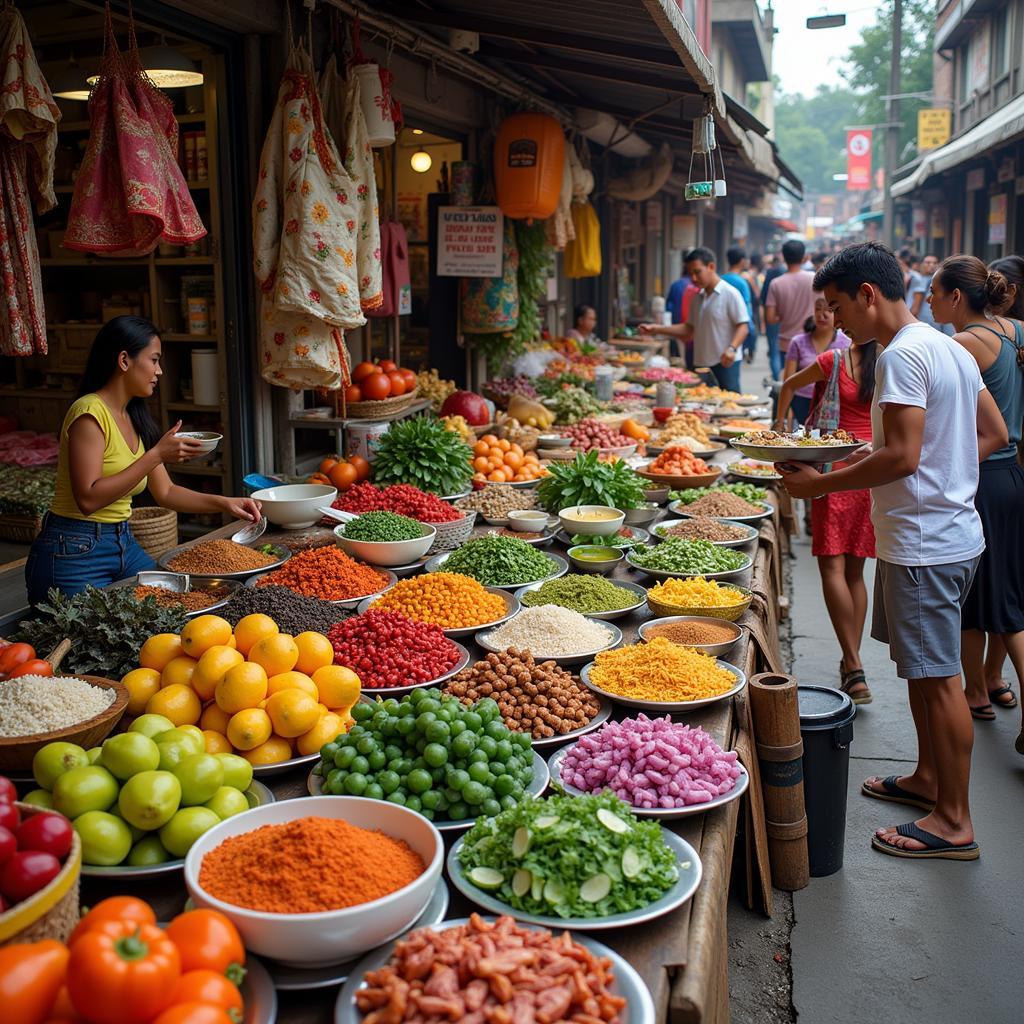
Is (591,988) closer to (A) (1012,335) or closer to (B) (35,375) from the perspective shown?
(A) (1012,335)

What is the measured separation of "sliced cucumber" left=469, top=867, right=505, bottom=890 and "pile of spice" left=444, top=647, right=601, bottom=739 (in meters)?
0.66

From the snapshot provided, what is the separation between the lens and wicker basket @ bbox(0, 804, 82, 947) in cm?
147

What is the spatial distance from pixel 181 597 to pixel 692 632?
1.74 metres

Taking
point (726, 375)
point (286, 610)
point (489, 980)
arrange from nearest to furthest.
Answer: point (489, 980), point (286, 610), point (726, 375)

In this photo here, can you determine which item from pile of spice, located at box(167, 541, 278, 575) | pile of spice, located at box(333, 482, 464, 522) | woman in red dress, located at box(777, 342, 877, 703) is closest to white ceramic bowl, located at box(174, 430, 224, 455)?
pile of spice, located at box(167, 541, 278, 575)

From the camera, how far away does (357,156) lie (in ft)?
16.6

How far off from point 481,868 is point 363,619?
1.25 meters

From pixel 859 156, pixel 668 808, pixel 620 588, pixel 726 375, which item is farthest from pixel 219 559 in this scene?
pixel 859 156

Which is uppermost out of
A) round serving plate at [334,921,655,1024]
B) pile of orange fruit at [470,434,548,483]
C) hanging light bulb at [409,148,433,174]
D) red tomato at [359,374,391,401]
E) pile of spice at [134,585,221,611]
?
hanging light bulb at [409,148,433,174]

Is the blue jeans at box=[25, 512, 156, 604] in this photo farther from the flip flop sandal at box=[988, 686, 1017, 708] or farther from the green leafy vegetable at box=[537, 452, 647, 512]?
the flip flop sandal at box=[988, 686, 1017, 708]

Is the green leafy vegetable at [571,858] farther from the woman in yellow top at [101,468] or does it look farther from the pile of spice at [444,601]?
the woman in yellow top at [101,468]

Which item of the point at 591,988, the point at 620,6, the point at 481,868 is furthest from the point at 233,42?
the point at 591,988

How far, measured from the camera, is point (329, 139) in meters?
4.91

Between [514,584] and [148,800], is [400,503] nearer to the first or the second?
[514,584]
